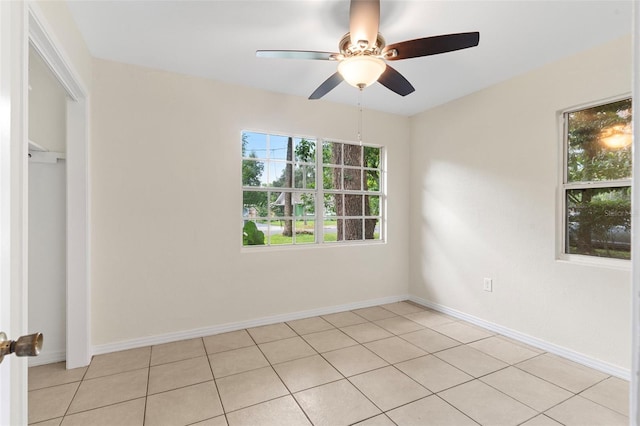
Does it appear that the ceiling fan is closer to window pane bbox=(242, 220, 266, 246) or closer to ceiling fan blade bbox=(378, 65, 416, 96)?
ceiling fan blade bbox=(378, 65, 416, 96)

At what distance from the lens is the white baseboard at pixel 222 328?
272 centimetres

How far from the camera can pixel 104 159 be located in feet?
8.80

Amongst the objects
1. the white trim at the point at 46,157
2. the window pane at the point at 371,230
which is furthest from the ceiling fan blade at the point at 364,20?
the window pane at the point at 371,230

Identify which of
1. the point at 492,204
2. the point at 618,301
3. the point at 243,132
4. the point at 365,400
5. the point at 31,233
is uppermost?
the point at 243,132

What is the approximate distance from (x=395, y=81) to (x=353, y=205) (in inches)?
79.6

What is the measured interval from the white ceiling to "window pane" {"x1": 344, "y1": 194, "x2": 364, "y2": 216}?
1.61 meters

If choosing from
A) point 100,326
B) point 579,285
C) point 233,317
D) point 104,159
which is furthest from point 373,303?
point 104,159

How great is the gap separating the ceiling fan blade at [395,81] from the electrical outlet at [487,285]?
2168 mm

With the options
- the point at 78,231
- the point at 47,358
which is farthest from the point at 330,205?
the point at 47,358

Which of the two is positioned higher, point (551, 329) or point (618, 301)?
point (618, 301)

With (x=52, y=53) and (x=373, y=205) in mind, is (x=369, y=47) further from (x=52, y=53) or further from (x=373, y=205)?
(x=373, y=205)

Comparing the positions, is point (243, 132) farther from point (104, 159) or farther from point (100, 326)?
point (100, 326)

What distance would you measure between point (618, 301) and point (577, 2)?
85.1 inches

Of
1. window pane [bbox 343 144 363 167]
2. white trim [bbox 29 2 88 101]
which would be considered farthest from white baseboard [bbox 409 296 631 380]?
white trim [bbox 29 2 88 101]
